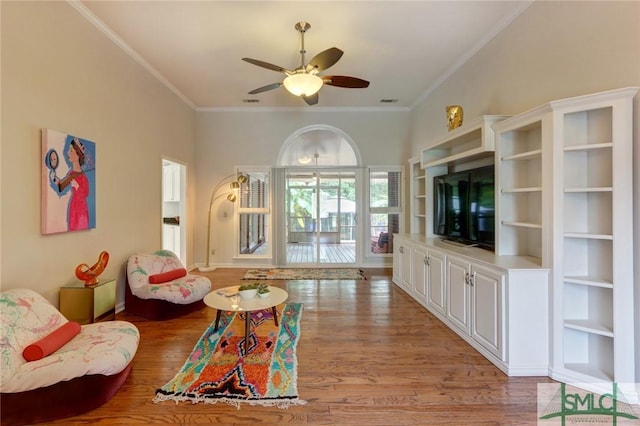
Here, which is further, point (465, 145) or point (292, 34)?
point (465, 145)

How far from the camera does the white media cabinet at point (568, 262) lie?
6.45 ft

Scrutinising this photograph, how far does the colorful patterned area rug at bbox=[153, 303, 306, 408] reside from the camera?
2025mm

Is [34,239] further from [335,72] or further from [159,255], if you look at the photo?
[335,72]

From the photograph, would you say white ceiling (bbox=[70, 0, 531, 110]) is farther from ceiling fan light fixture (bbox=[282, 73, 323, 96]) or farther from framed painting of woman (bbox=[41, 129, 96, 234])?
framed painting of woman (bbox=[41, 129, 96, 234])

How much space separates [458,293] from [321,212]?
371 cm

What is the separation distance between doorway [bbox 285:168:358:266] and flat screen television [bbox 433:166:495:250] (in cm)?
229

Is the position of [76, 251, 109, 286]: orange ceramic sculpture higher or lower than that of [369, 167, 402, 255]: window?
lower

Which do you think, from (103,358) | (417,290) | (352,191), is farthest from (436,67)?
(103,358)

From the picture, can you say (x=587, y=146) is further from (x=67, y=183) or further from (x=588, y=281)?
(x=67, y=183)

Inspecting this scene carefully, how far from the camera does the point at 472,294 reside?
2.70 metres

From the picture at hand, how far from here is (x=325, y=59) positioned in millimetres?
2809

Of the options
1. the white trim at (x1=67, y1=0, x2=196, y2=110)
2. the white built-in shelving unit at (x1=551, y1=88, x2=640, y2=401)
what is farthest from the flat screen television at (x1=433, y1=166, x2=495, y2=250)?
the white trim at (x1=67, y1=0, x2=196, y2=110)

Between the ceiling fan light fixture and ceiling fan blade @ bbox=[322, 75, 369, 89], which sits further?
ceiling fan blade @ bbox=[322, 75, 369, 89]

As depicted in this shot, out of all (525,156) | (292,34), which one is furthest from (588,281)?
(292,34)
